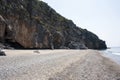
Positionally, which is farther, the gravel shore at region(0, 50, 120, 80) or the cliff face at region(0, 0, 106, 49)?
the cliff face at region(0, 0, 106, 49)

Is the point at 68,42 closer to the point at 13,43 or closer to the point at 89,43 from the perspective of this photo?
the point at 89,43

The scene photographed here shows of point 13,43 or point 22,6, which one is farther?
point 22,6

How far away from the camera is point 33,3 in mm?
79375

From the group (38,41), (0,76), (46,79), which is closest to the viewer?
(0,76)

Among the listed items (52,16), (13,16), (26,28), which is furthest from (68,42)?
(13,16)

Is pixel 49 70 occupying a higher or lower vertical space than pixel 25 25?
lower

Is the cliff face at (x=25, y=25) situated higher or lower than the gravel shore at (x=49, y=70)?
higher

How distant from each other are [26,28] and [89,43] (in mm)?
99836

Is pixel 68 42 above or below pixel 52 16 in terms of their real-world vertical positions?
below

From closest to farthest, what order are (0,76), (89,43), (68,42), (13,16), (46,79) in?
(0,76)
(46,79)
(13,16)
(68,42)
(89,43)

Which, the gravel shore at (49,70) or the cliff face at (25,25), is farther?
the cliff face at (25,25)

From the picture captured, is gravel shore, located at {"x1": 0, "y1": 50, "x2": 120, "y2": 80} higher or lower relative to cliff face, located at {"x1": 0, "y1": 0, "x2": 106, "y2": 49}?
lower

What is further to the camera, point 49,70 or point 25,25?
point 25,25

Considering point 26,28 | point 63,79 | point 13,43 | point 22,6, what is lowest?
point 63,79
